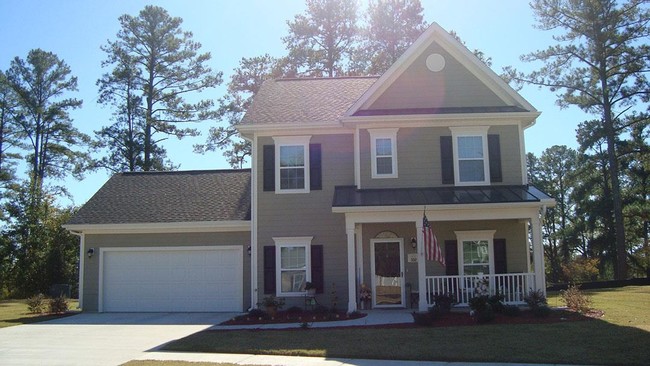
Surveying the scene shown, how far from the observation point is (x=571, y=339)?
37.3 ft

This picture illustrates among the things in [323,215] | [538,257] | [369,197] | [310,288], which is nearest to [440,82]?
[369,197]

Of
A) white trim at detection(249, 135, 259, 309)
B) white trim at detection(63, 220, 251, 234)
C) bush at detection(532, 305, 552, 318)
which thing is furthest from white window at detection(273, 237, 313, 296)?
bush at detection(532, 305, 552, 318)

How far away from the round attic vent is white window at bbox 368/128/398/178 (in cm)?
249

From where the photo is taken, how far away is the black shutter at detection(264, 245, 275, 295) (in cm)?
1845

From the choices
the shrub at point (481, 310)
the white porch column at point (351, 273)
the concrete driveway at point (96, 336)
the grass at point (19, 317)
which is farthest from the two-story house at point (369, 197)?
the shrub at point (481, 310)

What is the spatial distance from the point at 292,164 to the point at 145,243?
5.92 meters

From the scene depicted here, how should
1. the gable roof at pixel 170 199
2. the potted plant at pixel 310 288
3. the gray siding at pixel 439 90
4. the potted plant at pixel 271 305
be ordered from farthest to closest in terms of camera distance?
the gable roof at pixel 170 199 < the gray siding at pixel 439 90 < the potted plant at pixel 310 288 < the potted plant at pixel 271 305

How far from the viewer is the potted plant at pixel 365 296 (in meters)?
17.6

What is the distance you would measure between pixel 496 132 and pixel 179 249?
1114cm

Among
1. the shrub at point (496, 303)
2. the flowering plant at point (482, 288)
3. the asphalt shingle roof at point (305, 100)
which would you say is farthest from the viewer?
the asphalt shingle roof at point (305, 100)

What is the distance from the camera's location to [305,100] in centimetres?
2095

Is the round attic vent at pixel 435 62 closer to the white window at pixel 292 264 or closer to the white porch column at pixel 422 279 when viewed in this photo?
the white porch column at pixel 422 279

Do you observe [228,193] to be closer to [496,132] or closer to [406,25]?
[496,132]

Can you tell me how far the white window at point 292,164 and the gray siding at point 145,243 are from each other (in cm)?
234
